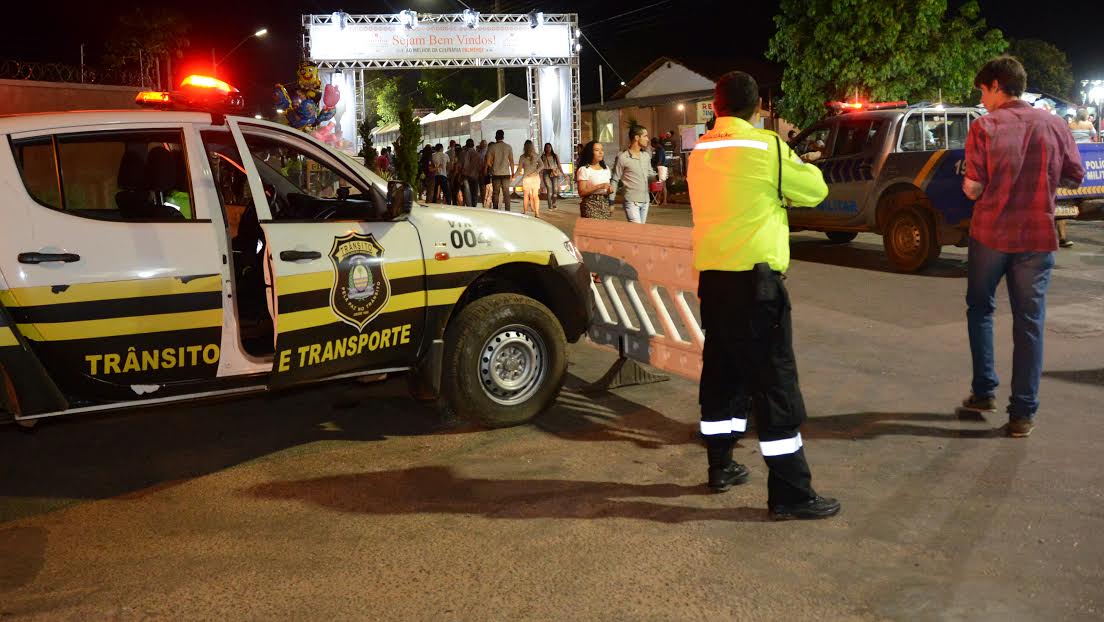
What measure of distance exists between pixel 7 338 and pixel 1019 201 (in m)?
5.10

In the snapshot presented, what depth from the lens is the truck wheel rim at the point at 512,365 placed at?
604 cm

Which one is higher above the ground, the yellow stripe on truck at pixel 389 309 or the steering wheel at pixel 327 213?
the steering wheel at pixel 327 213

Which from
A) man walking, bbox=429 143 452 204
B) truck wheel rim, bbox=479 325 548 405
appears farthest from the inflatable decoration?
truck wheel rim, bbox=479 325 548 405

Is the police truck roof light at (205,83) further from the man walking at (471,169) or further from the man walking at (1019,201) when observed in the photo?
the man walking at (471,169)

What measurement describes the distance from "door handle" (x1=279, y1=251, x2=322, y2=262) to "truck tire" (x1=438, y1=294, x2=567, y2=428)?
3.22 feet

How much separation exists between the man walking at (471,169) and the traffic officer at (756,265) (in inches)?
791

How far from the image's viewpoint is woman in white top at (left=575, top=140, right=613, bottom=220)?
11.5m

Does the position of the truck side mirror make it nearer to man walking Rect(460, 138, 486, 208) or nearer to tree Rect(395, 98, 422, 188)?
tree Rect(395, 98, 422, 188)

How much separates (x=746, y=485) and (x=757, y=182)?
1.46m

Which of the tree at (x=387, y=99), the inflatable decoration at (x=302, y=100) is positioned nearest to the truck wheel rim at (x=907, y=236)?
the inflatable decoration at (x=302, y=100)

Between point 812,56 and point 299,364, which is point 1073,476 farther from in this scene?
point 812,56

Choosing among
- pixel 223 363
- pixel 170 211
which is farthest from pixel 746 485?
pixel 170 211

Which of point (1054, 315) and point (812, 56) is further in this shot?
point (812, 56)

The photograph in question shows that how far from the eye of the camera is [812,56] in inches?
1108
